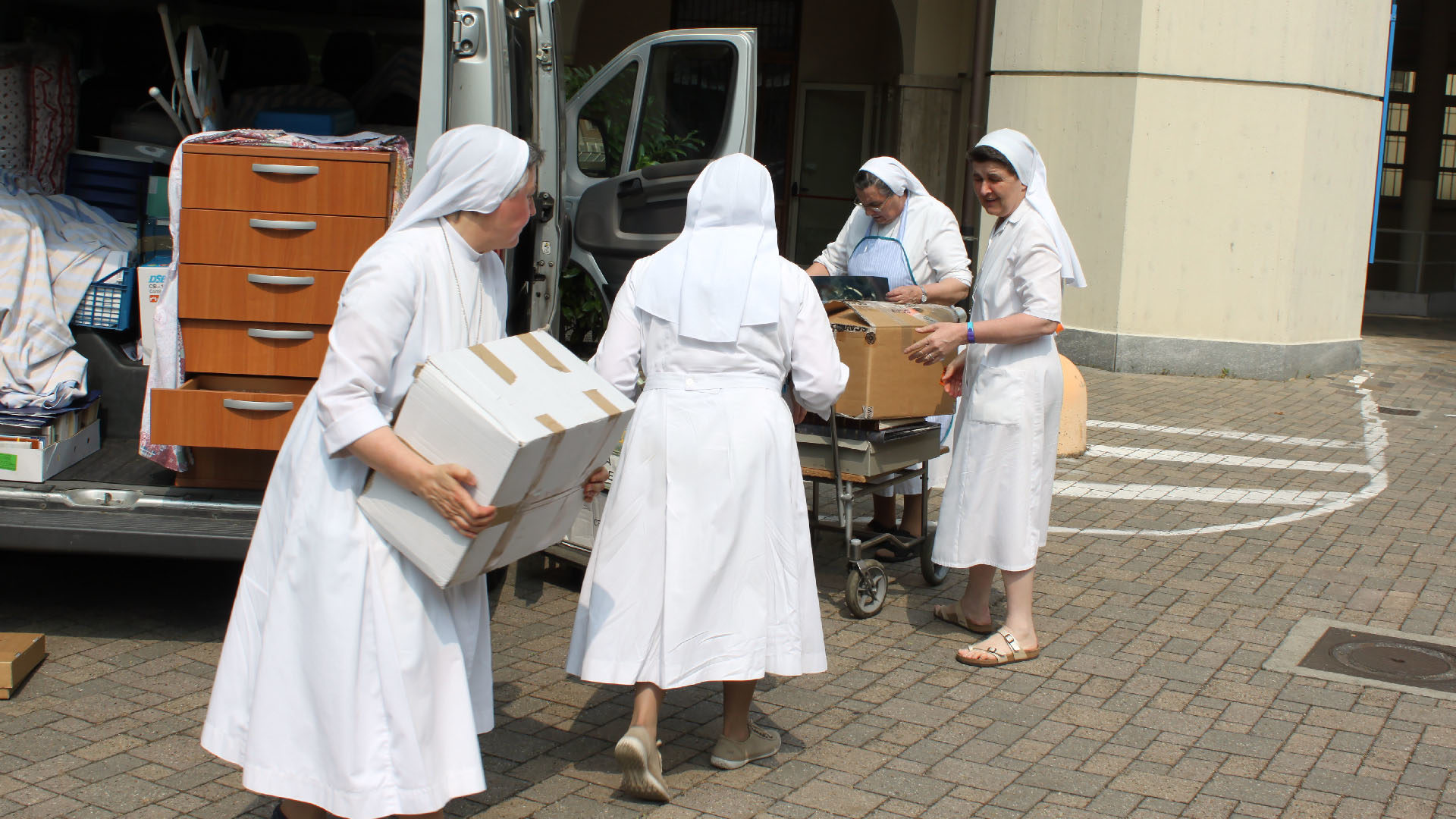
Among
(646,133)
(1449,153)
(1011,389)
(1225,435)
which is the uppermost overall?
(1449,153)

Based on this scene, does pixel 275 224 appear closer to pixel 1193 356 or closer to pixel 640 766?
pixel 640 766

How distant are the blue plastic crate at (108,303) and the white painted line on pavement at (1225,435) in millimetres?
6851

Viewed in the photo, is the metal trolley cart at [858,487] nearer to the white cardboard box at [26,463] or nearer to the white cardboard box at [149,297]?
the white cardboard box at [149,297]

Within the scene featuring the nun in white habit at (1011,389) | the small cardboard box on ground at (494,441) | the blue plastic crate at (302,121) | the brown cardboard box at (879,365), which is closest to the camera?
the small cardboard box on ground at (494,441)

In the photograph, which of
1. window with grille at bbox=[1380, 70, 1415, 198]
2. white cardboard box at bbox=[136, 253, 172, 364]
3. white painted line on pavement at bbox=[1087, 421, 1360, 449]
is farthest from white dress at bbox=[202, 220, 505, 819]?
window with grille at bbox=[1380, 70, 1415, 198]

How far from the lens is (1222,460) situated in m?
9.15

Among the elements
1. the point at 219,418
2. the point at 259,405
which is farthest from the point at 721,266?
the point at 219,418

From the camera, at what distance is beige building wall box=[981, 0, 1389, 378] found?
1265 centimetres

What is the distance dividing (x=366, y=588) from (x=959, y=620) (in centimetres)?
304

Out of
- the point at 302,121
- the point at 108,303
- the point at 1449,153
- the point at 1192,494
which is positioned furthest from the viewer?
the point at 1449,153

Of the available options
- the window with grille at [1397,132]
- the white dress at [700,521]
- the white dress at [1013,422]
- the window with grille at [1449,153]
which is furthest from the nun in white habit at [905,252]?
the window with grille at [1449,153]

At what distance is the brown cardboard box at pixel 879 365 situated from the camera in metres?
5.38

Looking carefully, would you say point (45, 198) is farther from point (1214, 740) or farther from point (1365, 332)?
point (1365, 332)

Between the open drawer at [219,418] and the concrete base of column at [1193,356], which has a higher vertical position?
the open drawer at [219,418]
